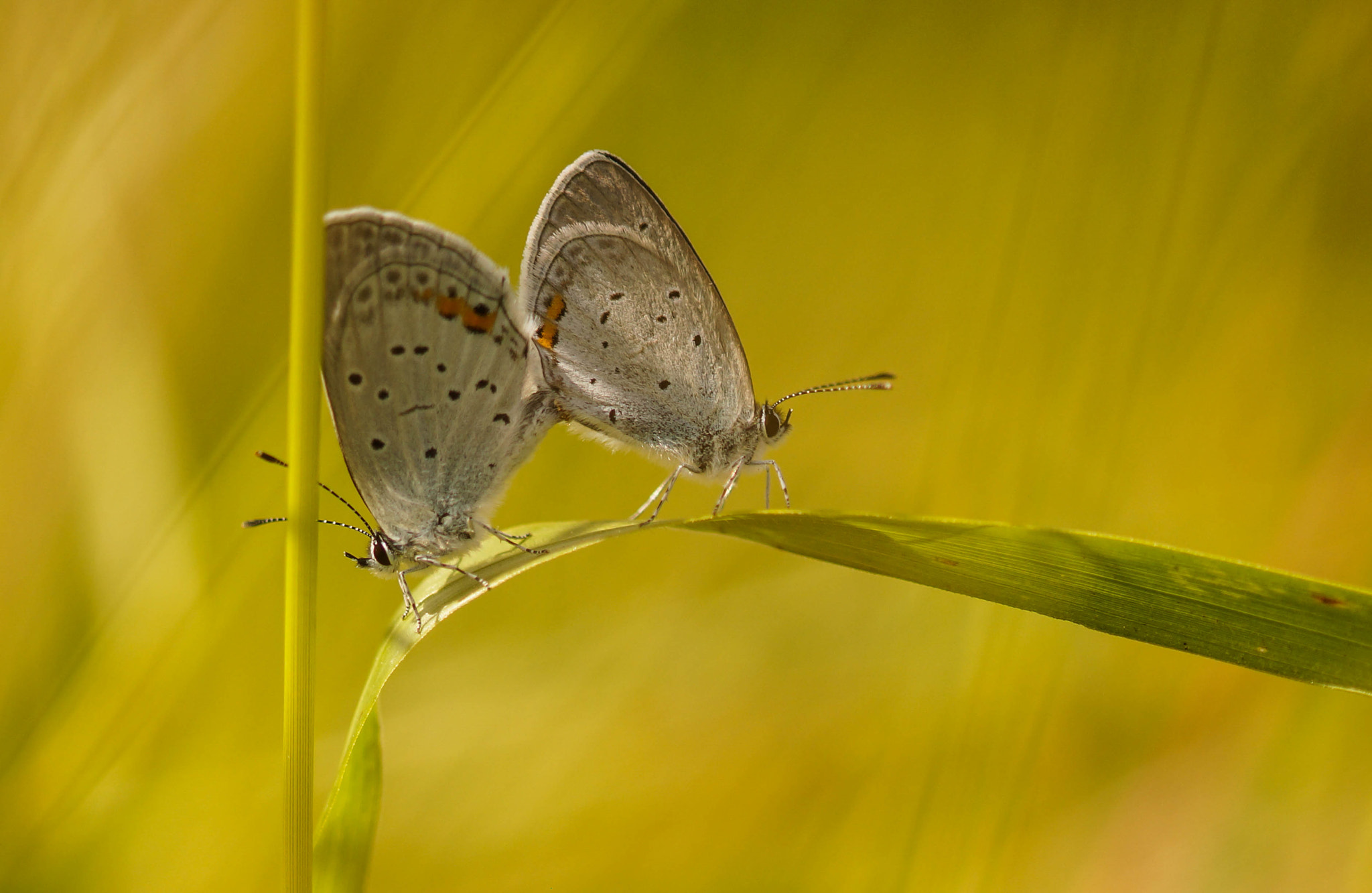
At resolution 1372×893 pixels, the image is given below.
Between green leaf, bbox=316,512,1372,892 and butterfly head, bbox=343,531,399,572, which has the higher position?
green leaf, bbox=316,512,1372,892

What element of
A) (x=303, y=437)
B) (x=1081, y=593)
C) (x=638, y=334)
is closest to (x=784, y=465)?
(x=638, y=334)

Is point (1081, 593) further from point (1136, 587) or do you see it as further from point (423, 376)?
point (423, 376)

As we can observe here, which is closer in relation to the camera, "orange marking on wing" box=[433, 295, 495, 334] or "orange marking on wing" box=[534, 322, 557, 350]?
"orange marking on wing" box=[433, 295, 495, 334]

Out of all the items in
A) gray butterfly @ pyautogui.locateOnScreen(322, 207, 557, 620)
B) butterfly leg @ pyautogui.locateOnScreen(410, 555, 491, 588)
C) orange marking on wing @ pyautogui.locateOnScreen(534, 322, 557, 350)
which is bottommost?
butterfly leg @ pyautogui.locateOnScreen(410, 555, 491, 588)

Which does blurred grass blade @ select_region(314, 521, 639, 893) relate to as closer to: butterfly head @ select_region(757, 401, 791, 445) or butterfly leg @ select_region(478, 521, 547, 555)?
butterfly leg @ select_region(478, 521, 547, 555)

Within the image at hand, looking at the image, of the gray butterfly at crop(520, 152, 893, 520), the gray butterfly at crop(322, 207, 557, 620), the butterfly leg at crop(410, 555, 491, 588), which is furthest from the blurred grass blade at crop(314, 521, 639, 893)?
the gray butterfly at crop(520, 152, 893, 520)

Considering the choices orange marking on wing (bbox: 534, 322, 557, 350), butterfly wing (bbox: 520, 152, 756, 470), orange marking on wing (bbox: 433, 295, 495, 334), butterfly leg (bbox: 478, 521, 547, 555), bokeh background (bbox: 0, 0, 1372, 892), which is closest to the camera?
butterfly leg (bbox: 478, 521, 547, 555)

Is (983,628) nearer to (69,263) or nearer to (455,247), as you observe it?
(455,247)
